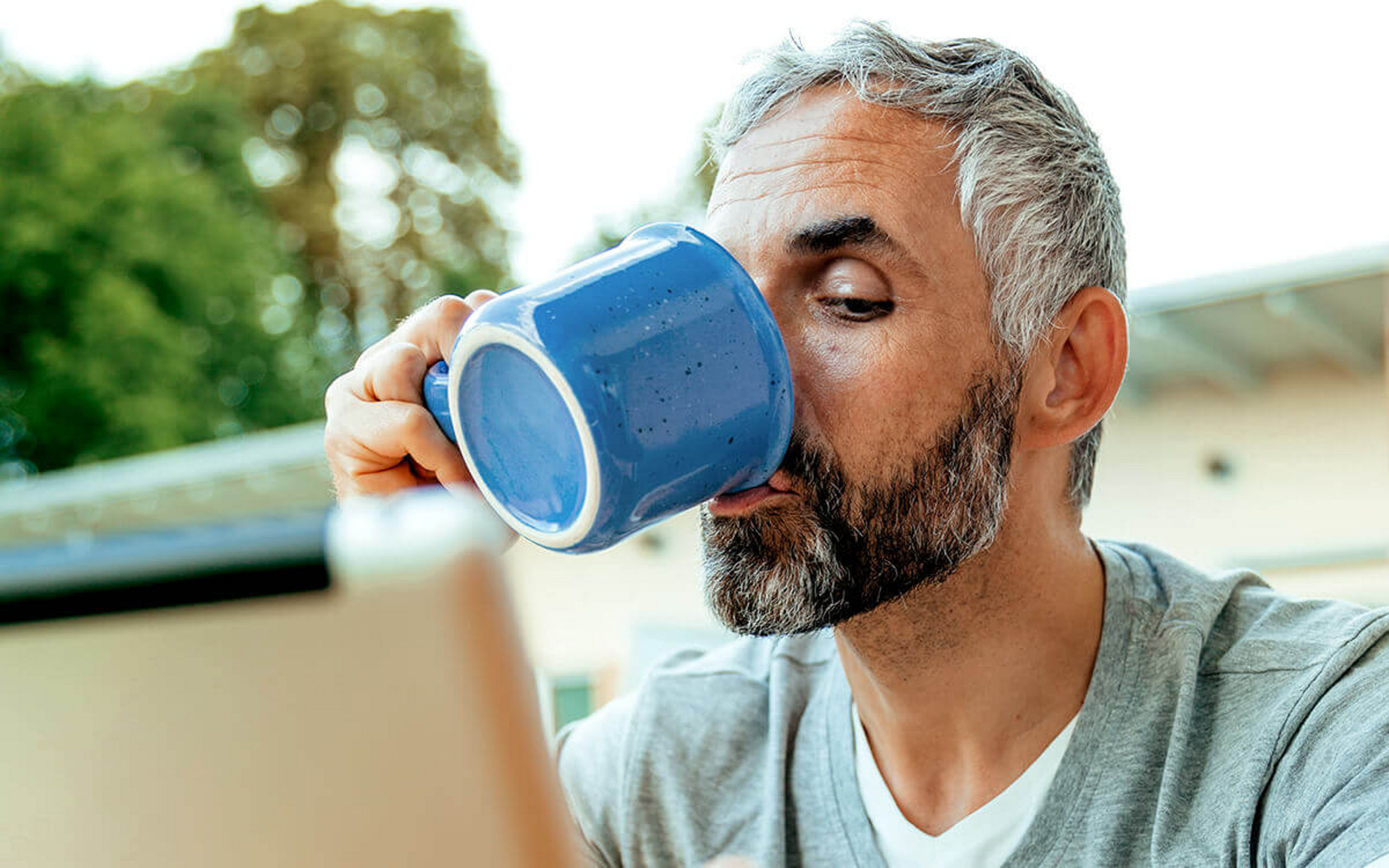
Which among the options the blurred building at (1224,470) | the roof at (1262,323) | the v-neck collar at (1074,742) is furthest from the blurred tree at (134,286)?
the v-neck collar at (1074,742)

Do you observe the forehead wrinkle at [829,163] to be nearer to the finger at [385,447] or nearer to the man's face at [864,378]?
the man's face at [864,378]

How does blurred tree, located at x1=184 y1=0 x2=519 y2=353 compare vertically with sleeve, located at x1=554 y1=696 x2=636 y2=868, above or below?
above

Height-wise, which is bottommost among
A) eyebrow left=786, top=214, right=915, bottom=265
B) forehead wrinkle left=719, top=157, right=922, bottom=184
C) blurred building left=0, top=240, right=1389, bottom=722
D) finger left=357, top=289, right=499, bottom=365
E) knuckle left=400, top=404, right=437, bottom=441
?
→ blurred building left=0, top=240, right=1389, bottom=722

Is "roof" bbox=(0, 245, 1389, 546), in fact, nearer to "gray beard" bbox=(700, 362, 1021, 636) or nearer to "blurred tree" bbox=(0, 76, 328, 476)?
"gray beard" bbox=(700, 362, 1021, 636)

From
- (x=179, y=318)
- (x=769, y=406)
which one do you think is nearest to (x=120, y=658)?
(x=769, y=406)

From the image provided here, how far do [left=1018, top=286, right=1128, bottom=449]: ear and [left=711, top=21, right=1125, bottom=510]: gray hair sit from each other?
1.0 inches

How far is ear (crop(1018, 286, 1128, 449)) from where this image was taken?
1.45 metres

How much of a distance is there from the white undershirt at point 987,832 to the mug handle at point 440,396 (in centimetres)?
63

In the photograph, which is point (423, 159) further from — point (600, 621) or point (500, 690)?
point (500, 690)

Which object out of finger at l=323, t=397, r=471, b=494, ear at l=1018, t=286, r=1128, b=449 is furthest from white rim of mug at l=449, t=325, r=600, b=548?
ear at l=1018, t=286, r=1128, b=449

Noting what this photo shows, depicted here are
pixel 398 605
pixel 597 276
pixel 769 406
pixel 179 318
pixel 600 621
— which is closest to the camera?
pixel 398 605

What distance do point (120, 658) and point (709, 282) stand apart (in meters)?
0.72

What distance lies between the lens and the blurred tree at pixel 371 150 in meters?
15.5

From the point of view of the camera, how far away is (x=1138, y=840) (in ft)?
4.00
